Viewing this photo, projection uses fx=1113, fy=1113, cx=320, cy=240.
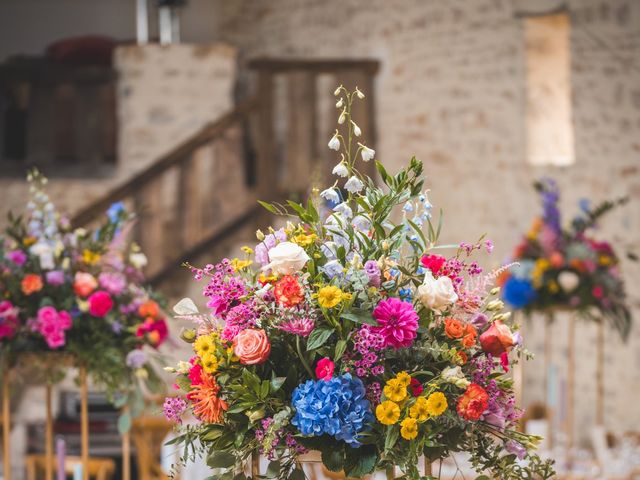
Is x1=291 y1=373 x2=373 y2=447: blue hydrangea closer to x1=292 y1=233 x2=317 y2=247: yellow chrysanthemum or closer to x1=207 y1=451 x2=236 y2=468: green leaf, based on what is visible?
x1=207 y1=451 x2=236 y2=468: green leaf

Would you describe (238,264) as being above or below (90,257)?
below

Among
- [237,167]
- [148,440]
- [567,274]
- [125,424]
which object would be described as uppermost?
[237,167]

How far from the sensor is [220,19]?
34.1ft

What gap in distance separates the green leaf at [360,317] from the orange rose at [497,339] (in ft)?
0.83

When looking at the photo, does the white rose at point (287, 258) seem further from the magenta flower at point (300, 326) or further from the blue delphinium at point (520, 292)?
the blue delphinium at point (520, 292)

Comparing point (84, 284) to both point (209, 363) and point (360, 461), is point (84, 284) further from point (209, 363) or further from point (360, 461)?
point (360, 461)

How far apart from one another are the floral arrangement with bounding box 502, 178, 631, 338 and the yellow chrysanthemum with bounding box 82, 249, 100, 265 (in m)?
2.50

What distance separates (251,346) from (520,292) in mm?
3697

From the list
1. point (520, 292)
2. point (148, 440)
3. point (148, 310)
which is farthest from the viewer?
point (148, 440)

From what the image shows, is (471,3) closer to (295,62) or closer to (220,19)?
(295,62)

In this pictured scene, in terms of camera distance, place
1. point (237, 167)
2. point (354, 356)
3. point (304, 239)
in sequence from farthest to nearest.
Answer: point (237, 167)
point (304, 239)
point (354, 356)

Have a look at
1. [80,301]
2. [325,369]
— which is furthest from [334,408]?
[80,301]

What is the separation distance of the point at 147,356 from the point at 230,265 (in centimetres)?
168

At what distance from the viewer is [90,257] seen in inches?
160
